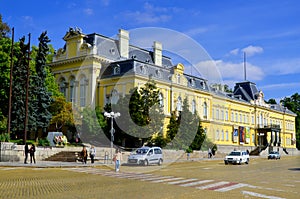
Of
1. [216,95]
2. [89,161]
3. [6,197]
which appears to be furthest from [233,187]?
[216,95]

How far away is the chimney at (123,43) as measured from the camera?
207 ft

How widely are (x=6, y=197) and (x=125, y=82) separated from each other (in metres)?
43.4

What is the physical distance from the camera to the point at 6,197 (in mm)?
12688

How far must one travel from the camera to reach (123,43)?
63.9m

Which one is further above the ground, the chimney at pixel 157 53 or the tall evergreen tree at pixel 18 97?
the chimney at pixel 157 53

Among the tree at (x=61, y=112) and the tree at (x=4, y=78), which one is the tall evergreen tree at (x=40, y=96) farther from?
the tree at (x=4, y=78)

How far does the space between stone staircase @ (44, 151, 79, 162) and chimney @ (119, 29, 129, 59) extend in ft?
90.1

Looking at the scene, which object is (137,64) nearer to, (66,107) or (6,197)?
(66,107)

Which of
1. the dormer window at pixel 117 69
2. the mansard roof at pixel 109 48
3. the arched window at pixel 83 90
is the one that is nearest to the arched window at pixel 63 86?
the arched window at pixel 83 90

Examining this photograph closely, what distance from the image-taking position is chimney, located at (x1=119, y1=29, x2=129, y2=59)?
2482 inches

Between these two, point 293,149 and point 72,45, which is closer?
point 72,45

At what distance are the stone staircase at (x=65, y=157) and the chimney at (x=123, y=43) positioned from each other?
2748cm

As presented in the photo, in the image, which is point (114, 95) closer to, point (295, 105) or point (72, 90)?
point (72, 90)

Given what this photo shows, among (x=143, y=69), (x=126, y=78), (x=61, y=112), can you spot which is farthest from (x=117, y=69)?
(x=61, y=112)
